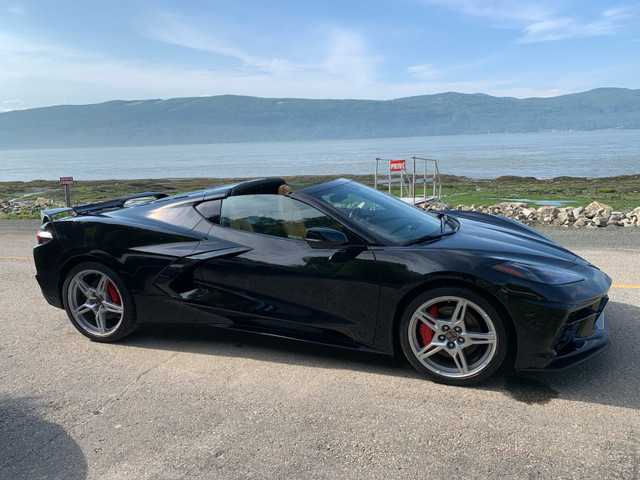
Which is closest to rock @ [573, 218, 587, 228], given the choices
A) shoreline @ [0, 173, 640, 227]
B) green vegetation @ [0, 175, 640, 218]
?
shoreline @ [0, 173, 640, 227]

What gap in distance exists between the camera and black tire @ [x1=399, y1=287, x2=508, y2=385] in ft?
11.4

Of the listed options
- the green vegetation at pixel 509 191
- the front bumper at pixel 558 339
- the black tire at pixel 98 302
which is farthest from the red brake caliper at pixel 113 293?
the green vegetation at pixel 509 191

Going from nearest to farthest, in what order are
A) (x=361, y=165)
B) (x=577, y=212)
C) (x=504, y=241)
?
(x=504, y=241)
(x=577, y=212)
(x=361, y=165)

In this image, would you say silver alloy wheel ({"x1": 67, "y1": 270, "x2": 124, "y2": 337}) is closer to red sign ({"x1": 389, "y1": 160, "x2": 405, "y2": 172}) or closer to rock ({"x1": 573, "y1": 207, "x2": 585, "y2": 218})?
rock ({"x1": 573, "y1": 207, "x2": 585, "y2": 218})

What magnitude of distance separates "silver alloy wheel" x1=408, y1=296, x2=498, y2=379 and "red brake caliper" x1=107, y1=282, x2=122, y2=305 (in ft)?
8.26

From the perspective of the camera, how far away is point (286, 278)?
3.93 metres

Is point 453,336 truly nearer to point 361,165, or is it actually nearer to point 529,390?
point 529,390

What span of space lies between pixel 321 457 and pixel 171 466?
77 cm

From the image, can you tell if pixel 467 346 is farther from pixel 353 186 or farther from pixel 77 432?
pixel 77 432

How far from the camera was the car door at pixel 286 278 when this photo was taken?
3775mm

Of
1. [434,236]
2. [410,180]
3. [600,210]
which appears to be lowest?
[600,210]

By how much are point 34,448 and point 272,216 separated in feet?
7.08

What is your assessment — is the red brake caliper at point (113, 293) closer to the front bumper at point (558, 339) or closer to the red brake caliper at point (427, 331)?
the red brake caliper at point (427, 331)

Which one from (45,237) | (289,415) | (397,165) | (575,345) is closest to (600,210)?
(397,165)
